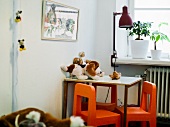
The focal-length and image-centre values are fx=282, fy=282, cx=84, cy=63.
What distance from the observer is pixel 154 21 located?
3.70 metres

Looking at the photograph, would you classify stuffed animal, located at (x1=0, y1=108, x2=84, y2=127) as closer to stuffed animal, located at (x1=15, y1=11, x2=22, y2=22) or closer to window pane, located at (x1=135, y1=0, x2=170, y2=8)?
stuffed animal, located at (x1=15, y1=11, x2=22, y2=22)

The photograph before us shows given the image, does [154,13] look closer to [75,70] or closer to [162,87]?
[162,87]

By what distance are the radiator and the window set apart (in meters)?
0.36

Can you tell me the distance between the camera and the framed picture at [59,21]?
252 centimetres

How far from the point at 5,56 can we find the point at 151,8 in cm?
230

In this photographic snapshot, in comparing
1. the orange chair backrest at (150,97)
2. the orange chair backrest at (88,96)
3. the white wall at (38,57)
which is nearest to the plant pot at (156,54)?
the orange chair backrest at (150,97)

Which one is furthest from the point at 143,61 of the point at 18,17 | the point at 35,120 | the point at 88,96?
the point at 35,120

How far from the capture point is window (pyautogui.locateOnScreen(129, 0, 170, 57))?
3656 mm

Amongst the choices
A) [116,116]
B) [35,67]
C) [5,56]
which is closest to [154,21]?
[116,116]

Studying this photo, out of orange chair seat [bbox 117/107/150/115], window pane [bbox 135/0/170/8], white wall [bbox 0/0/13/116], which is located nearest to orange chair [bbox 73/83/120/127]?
orange chair seat [bbox 117/107/150/115]

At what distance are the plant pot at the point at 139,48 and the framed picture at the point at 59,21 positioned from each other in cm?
88

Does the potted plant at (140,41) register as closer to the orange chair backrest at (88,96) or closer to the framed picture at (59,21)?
the framed picture at (59,21)

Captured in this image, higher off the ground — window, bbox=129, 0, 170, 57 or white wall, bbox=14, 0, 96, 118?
window, bbox=129, 0, 170, 57

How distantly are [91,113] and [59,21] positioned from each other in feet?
3.05
